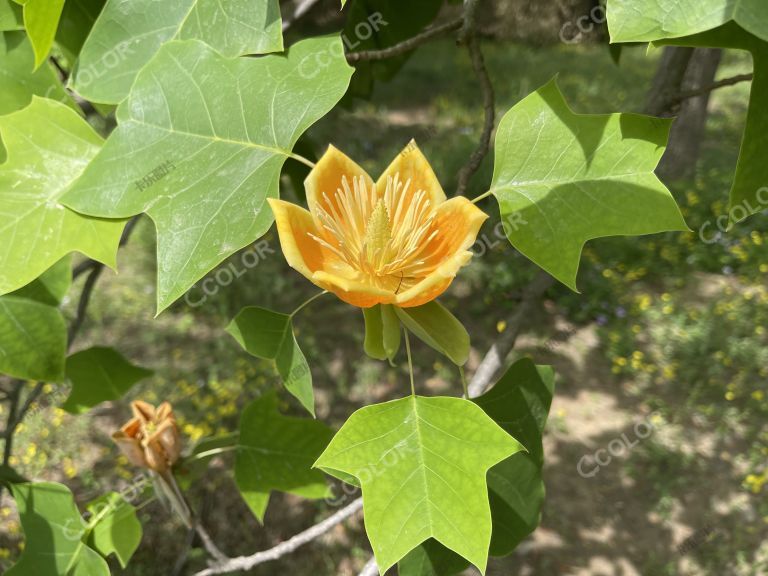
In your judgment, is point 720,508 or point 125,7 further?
point 720,508

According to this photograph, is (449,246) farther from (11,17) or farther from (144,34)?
(11,17)

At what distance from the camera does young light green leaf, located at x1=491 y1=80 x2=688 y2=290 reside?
0.68 meters

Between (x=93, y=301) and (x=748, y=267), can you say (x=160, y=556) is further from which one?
(x=748, y=267)

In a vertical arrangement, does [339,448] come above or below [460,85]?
above

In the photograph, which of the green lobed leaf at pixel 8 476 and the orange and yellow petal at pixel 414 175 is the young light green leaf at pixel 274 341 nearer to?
the orange and yellow petal at pixel 414 175

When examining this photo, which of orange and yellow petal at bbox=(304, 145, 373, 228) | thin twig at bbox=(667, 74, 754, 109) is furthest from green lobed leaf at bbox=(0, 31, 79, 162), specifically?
thin twig at bbox=(667, 74, 754, 109)

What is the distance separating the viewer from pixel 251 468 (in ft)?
3.85

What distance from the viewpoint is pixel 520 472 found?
35.0 inches

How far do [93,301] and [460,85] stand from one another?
485 centimetres

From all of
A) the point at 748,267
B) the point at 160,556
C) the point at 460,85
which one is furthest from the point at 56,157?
the point at 460,85

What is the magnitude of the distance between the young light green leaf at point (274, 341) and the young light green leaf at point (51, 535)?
1.57 ft

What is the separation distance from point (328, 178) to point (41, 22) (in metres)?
0.40

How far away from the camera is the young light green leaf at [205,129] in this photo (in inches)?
29.4

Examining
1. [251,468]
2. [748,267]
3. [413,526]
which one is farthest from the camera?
[748,267]
